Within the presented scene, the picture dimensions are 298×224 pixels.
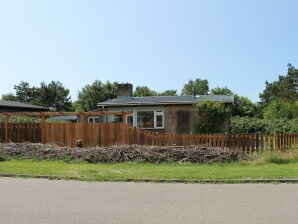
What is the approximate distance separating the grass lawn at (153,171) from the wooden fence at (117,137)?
3674mm

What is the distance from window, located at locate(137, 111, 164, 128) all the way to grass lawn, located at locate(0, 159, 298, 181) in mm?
18294

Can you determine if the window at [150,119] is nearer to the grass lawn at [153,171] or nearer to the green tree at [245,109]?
the grass lawn at [153,171]

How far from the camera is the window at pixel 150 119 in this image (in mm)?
36344

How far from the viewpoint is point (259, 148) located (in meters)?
21.3

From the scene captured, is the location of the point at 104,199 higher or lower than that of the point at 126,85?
lower

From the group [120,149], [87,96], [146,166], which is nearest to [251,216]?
[146,166]

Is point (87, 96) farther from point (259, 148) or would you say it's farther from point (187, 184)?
point (187, 184)

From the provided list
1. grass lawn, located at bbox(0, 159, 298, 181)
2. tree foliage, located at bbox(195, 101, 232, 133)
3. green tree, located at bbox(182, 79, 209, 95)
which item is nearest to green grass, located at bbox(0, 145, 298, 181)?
grass lawn, located at bbox(0, 159, 298, 181)

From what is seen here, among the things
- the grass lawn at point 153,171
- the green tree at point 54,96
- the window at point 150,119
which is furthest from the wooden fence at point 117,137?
the green tree at point 54,96

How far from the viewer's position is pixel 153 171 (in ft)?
49.8

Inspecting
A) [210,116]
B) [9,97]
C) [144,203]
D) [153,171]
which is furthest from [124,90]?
[9,97]

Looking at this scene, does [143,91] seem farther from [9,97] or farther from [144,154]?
[144,154]

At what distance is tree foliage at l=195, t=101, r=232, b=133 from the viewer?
33.3m

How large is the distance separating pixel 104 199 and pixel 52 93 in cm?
7635
